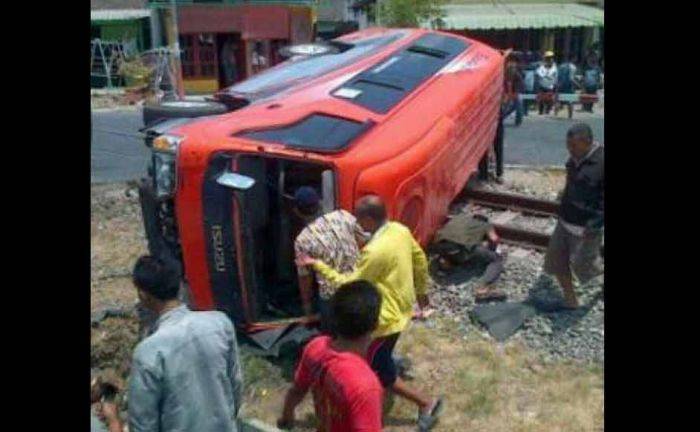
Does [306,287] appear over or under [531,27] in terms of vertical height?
under

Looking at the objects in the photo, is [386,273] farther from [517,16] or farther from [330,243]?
[517,16]

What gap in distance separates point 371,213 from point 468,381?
1.72 m

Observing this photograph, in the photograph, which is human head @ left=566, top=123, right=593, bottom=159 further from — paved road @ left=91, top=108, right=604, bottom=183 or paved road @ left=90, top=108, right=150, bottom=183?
paved road @ left=90, top=108, right=150, bottom=183

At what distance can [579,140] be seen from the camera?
6434 millimetres

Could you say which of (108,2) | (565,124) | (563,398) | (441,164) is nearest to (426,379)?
(563,398)

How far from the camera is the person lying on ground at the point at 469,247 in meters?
7.63

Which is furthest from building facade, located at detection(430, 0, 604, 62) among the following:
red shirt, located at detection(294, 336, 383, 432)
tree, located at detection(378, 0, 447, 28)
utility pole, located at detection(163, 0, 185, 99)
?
red shirt, located at detection(294, 336, 383, 432)

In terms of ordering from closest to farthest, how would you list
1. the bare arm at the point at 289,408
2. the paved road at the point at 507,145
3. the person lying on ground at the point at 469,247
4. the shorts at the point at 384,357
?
1. the bare arm at the point at 289,408
2. the shorts at the point at 384,357
3. the person lying on ground at the point at 469,247
4. the paved road at the point at 507,145

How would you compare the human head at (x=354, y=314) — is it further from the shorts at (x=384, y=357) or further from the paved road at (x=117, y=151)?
the paved road at (x=117, y=151)

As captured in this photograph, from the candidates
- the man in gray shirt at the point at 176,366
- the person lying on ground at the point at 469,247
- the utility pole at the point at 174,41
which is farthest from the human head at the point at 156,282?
the utility pole at the point at 174,41

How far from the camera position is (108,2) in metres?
32.1

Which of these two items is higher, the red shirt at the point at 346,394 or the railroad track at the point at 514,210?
the red shirt at the point at 346,394

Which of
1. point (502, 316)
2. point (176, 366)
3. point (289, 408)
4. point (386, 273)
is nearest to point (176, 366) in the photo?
point (176, 366)

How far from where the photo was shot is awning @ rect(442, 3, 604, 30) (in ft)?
88.4
